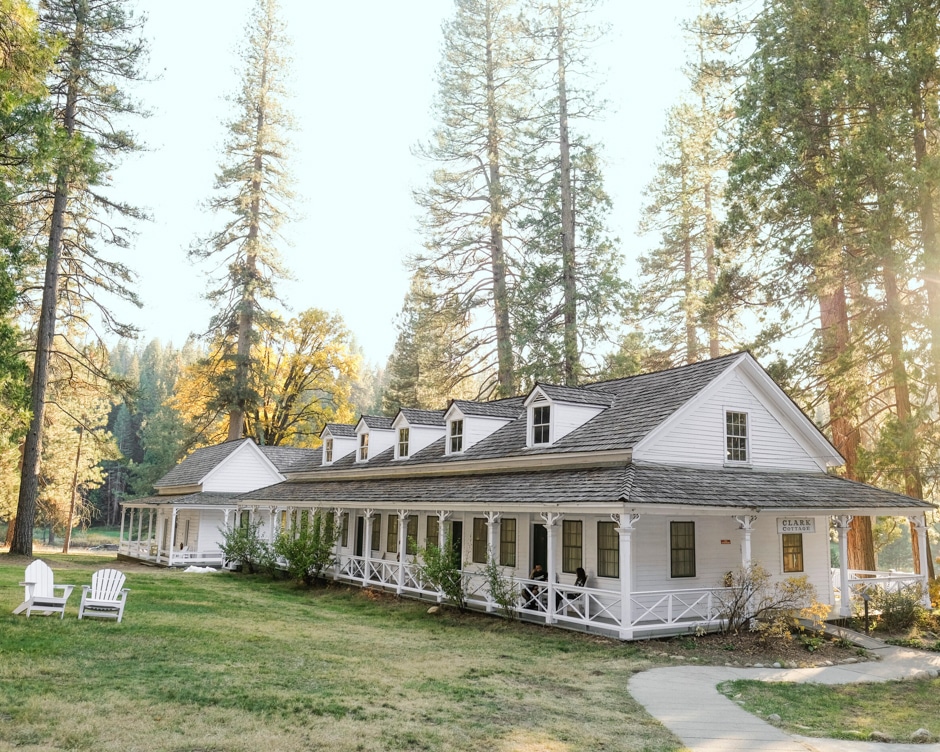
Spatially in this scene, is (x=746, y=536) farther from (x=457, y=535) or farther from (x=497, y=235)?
(x=497, y=235)

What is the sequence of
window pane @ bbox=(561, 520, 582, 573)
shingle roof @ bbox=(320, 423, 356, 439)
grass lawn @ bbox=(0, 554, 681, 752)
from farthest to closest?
shingle roof @ bbox=(320, 423, 356, 439) → window pane @ bbox=(561, 520, 582, 573) → grass lawn @ bbox=(0, 554, 681, 752)

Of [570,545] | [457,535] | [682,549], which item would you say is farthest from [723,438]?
[457,535]

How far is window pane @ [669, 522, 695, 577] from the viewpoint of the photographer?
57.2ft

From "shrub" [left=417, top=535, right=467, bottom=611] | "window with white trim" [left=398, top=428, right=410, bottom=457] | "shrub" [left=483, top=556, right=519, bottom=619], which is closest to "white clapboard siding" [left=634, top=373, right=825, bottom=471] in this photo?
"shrub" [left=483, top=556, right=519, bottom=619]

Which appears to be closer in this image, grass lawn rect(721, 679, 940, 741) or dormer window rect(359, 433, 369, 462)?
grass lawn rect(721, 679, 940, 741)

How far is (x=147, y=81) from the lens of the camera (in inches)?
1117

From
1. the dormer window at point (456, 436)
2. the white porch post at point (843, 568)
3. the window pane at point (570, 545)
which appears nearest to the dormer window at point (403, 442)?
the dormer window at point (456, 436)

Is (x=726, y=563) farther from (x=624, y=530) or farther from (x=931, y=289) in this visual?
(x=931, y=289)

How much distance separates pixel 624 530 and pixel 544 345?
59.9 feet

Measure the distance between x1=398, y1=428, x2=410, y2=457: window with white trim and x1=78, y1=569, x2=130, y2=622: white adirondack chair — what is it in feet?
43.4

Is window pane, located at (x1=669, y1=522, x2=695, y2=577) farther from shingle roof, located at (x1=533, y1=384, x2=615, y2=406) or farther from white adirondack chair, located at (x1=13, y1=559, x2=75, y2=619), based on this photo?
white adirondack chair, located at (x1=13, y1=559, x2=75, y2=619)

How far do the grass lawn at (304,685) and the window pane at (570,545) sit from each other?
239 centimetres

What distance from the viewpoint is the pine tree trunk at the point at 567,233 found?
105ft

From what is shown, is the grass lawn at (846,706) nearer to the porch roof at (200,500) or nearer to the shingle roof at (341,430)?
the shingle roof at (341,430)
